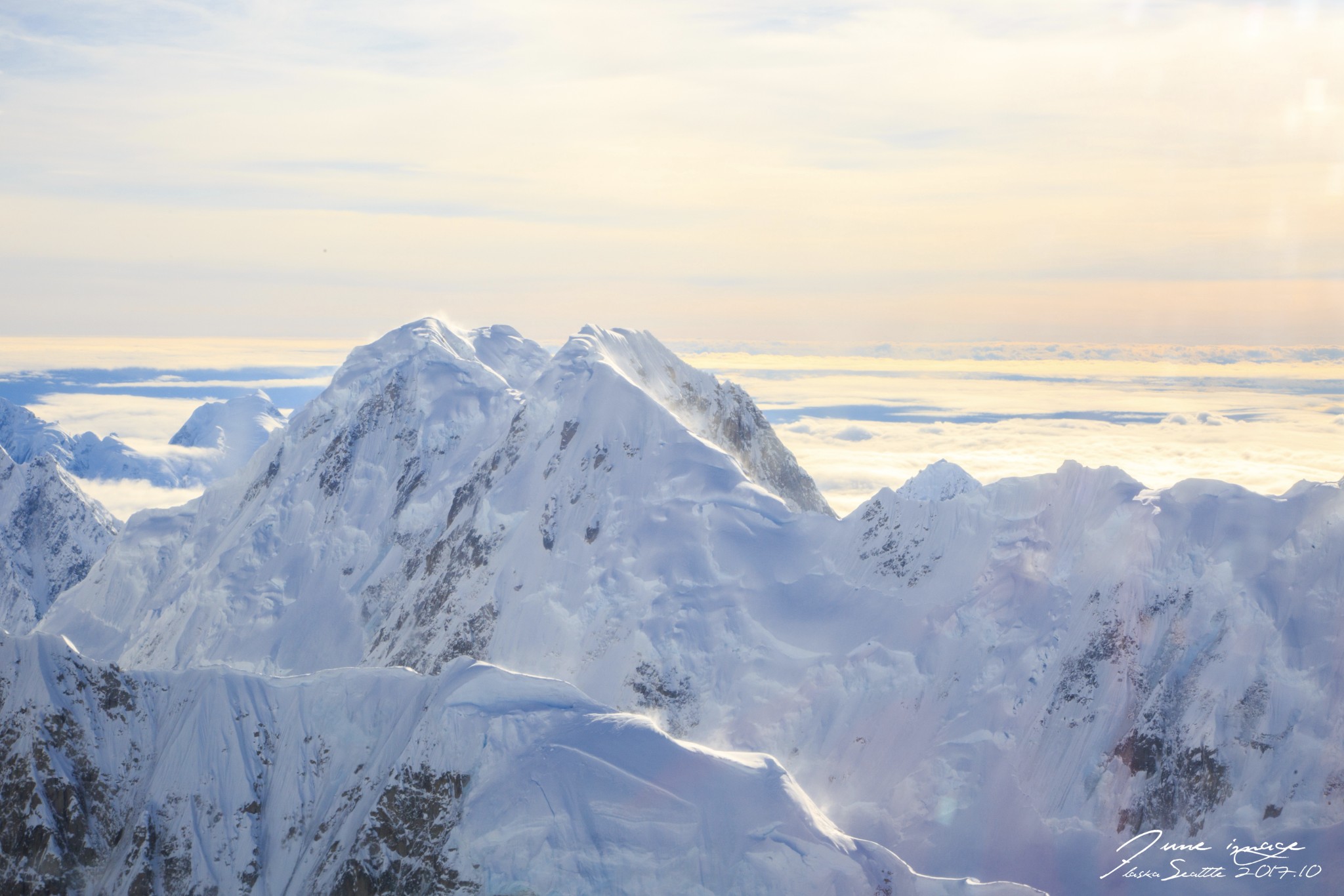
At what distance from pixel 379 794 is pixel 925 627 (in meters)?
54.2

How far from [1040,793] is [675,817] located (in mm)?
37323

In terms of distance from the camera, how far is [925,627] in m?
115

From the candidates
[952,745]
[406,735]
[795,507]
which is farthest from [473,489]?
[952,745]

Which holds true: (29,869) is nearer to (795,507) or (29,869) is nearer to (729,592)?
(729,592)

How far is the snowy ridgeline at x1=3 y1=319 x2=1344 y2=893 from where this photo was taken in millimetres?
98312

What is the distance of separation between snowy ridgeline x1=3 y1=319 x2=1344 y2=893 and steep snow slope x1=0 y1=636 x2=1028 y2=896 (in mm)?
3827

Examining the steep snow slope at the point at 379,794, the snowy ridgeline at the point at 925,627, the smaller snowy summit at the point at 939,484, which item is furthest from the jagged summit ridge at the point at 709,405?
the steep snow slope at the point at 379,794

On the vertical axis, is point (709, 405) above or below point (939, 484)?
above
